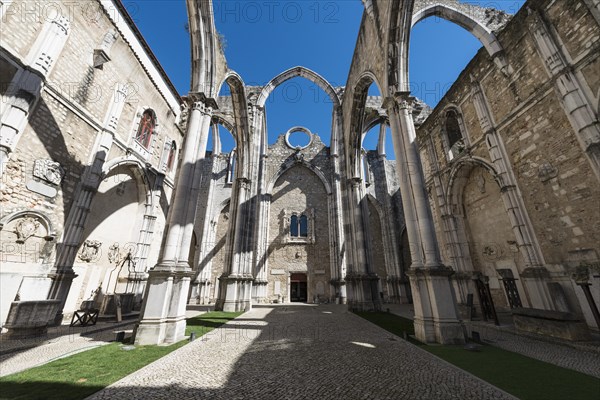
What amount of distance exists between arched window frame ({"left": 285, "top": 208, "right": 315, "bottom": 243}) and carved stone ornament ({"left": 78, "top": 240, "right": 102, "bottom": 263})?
11.1 metres

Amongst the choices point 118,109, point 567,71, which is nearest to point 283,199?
point 118,109

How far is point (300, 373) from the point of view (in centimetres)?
339

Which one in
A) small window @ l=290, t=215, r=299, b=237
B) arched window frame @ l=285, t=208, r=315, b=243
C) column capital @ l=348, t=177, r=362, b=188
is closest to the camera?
column capital @ l=348, t=177, r=362, b=188

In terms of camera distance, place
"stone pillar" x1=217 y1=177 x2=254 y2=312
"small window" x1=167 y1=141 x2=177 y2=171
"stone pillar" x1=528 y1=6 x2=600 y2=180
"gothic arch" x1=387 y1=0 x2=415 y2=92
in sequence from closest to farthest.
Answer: "stone pillar" x1=528 y1=6 x2=600 y2=180
"gothic arch" x1=387 y1=0 x2=415 y2=92
"stone pillar" x1=217 y1=177 x2=254 y2=312
"small window" x1=167 y1=141 x2=177 y2=171

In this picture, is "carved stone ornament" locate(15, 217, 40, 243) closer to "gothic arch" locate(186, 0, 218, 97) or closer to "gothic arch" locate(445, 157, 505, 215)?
"gothic arch" locate(186, 0, 218, 97)

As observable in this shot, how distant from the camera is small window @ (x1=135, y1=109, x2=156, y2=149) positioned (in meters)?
12.2

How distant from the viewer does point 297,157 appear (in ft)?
63.9

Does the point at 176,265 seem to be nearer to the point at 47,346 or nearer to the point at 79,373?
the point at 79,373

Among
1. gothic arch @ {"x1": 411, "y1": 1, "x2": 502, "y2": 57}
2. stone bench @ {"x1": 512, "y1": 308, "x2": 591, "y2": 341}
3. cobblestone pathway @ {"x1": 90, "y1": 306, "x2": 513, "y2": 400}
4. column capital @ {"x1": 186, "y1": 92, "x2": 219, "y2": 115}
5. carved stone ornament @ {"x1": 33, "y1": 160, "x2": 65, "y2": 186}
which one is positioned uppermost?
gothic arch @ {"x1": 411, "y1": 1, "x2": 502, "y2": 57}

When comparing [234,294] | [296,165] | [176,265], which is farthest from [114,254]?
[296,165]

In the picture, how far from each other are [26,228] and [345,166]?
12572 mm

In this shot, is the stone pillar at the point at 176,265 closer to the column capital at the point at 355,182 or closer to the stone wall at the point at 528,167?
the column capital at the point at 355,182

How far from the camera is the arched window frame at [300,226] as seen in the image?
1783 cm

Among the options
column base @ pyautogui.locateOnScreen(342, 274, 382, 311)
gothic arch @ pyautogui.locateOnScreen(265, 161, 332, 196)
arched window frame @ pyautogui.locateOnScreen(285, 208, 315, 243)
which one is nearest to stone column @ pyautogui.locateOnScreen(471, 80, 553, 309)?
column base @ pyautogui.locateOnScreen(342, 274, 382, 311)
